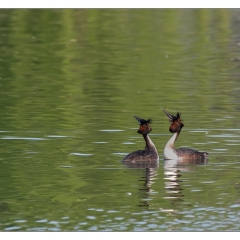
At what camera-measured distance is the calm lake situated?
42.9 feet

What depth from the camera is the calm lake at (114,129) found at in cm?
1308

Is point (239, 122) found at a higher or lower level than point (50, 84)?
lower

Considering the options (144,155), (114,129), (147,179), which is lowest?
(147,179)

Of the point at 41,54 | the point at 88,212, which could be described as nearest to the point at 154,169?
the point at 88,212

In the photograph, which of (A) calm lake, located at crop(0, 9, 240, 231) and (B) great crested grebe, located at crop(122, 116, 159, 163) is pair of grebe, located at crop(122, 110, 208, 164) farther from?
(A) calm lake, located at crop(0, 9, 240, 231)

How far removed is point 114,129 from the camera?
19.9 m

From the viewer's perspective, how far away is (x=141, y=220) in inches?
493

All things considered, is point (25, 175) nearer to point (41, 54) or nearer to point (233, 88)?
point (233, 88)

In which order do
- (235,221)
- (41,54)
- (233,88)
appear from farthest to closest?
(41,54), (233,88), (235,221)

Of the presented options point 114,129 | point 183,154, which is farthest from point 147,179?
point 114,129

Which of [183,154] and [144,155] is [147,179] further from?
[183,154]

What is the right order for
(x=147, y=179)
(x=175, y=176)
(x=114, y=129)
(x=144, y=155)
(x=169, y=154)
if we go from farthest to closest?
1. (x=114, y=129)
2. (x=169, y=154)
3. (x=144, y=155)
4. (x=175, y=176)
5. (x=147, y=179)

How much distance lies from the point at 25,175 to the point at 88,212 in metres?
2.82

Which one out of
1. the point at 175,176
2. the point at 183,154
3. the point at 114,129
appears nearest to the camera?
the point at 175,176
